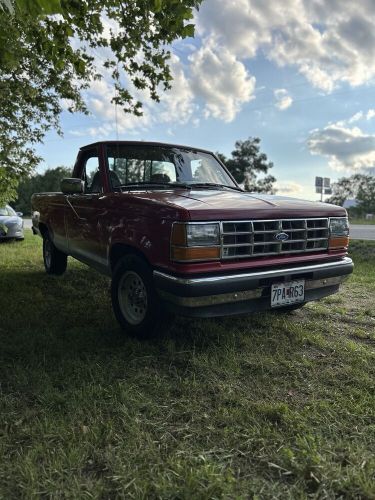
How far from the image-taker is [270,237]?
344cm

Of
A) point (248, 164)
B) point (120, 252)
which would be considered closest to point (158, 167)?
point (120, 252)

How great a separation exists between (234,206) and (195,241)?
1.64ft

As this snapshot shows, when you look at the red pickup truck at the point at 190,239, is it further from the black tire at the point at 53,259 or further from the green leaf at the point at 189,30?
the black tire at the point at 53,259

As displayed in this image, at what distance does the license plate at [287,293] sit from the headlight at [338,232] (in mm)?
649

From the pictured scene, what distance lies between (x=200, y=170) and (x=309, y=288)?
6.50 feet

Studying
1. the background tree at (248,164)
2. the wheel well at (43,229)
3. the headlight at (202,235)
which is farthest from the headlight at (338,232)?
the background tree at (248,164)

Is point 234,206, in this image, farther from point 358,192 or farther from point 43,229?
point 358,192

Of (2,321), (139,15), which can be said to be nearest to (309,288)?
(2,321)

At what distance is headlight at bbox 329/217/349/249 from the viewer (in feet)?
13.0

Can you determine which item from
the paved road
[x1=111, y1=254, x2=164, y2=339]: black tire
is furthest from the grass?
the paved road

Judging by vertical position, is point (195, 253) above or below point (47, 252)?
above

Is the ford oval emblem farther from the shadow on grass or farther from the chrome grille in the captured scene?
the shadow on grass

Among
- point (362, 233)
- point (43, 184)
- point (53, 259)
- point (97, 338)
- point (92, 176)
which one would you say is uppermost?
point (43, 184)

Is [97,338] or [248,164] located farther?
[248,164]
